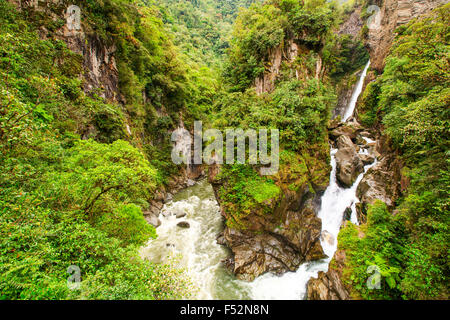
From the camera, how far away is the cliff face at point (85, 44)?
385 inches

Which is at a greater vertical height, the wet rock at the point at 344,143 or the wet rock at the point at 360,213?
the wet rock at the point at 344,143

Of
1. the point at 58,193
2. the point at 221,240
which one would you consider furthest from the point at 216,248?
the point at 58,193

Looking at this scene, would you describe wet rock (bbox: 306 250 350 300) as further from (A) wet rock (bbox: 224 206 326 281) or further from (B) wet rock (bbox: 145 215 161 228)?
(B) wet rock (bbox: 145 215 161 228)

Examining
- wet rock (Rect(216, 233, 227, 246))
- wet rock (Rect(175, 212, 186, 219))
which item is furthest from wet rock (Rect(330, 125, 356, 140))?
wet rock (Rect(175, 212, 186, 219))

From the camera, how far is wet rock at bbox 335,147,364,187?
13602 mm

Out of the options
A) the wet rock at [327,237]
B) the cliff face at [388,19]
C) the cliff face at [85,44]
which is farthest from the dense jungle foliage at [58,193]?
the cliff face at [388,19]

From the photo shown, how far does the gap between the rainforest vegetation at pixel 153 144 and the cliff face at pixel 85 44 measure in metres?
0.22

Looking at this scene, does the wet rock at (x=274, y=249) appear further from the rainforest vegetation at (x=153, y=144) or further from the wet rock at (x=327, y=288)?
the wet rock at (x=327, y=288)

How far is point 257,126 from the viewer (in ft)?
39.8

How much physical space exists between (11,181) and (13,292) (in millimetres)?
2693

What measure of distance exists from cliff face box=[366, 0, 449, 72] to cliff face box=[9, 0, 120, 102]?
94.3ft

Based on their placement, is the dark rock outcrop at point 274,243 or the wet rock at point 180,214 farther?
the wet rock at point 180,214

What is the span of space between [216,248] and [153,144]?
13.9 meters
